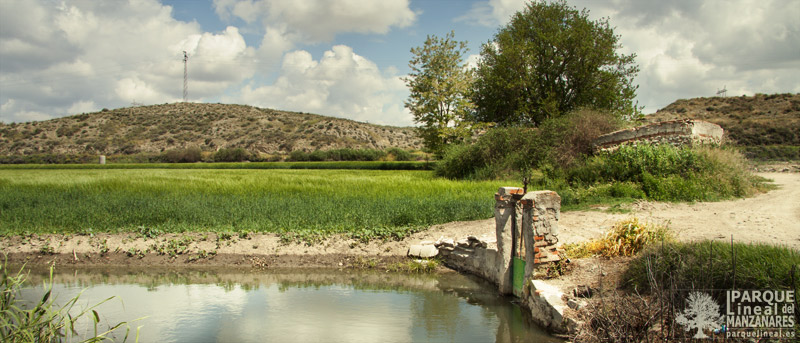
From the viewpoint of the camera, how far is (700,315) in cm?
472

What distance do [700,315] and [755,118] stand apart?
2652 inches

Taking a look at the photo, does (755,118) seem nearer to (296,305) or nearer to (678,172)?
(678,172)

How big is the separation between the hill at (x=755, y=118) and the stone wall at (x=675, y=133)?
2544 cm

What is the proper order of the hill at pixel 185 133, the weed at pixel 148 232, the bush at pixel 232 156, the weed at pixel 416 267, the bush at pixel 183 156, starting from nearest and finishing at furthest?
1. the weed at pixel 416 267
2. the weed at pixel 148 232
3. the bush at pixel 232 156
4. the bush at pixel 183 156
5. the hill at pixel 185 133

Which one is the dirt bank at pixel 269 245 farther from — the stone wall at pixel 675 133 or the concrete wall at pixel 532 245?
the stone wall at pixel 675 133

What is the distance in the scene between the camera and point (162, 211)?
42.0 feet

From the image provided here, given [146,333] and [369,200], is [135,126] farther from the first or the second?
[146,333]

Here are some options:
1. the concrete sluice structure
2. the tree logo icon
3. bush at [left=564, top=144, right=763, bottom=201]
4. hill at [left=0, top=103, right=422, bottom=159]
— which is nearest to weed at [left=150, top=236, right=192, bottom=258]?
the concrete sluice structure

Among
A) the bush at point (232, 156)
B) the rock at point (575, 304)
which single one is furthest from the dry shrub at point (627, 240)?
the bush at point (232, 156)

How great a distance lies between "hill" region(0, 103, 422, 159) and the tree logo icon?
5988 centimetres

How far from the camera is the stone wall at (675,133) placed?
693 inches

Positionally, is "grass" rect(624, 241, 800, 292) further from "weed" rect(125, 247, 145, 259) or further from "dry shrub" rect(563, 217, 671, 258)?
"weed" rect(125, 247, 145, 259)

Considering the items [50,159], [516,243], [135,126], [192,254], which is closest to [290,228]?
[192,254]

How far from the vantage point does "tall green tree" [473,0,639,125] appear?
28703 millimetres
